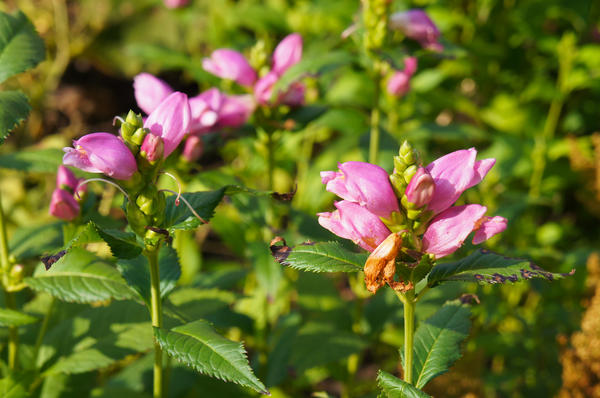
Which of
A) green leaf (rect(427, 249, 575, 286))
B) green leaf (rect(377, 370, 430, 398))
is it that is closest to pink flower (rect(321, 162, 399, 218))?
green leaf (rect(427, 249, 575, 286))

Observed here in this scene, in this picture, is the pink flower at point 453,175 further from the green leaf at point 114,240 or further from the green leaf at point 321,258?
the green leaf at point 114,240

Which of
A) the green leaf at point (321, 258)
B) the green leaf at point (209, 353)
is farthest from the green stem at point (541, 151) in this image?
the green leaf at point (209, 353)

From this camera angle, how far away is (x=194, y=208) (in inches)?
35.2

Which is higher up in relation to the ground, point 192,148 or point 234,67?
point 234,67

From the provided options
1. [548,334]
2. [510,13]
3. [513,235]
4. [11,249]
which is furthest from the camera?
[510,13]

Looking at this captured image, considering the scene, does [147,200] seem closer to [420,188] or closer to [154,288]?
[154,288]

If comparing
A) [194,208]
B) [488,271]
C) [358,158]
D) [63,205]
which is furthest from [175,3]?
[488,271]

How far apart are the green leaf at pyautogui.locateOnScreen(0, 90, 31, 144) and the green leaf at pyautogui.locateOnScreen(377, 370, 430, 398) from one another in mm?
651

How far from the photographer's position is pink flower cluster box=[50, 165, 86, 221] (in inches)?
43.8

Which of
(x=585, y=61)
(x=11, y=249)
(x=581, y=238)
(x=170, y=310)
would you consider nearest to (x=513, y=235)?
(x=581, y=238)

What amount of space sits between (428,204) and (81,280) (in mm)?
627

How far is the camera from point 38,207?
2.79 metres

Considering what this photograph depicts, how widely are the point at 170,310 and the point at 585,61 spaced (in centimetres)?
211

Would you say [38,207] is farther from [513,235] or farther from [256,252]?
[513,235]
